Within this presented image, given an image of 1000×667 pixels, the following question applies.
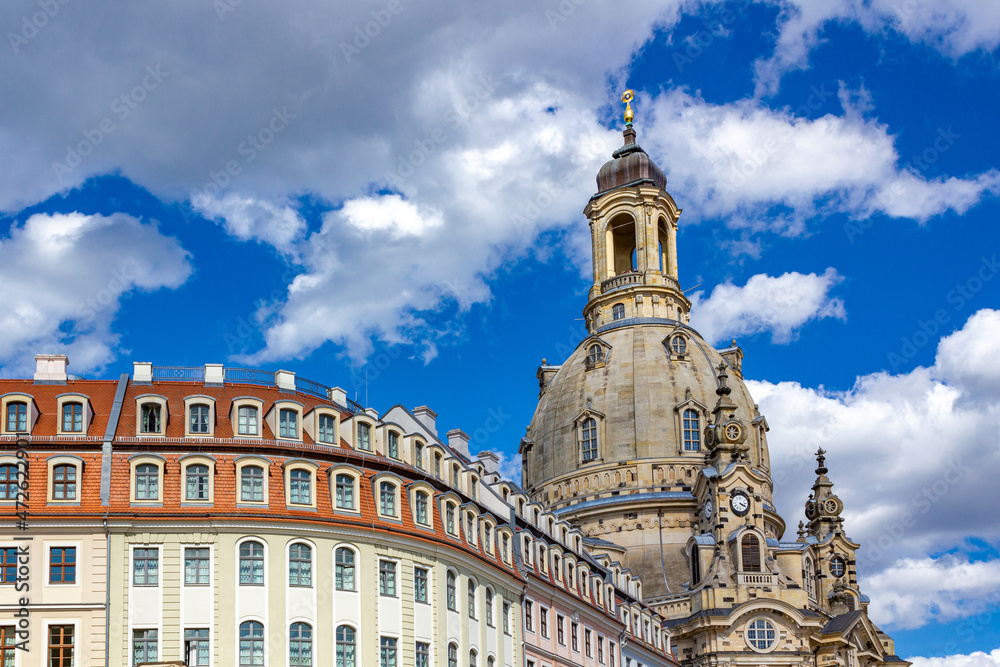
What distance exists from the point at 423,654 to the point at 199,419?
13.7 metres

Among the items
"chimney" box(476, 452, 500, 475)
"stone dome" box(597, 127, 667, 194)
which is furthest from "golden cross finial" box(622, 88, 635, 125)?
"chimney" box(476, 452, 500, 475)

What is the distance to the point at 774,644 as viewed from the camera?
361 feet

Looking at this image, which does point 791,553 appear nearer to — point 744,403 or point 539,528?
point 744,403

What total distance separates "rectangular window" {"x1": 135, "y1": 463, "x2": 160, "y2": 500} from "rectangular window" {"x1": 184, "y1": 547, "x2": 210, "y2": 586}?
8.61 ft

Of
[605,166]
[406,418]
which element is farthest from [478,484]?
[605,166]

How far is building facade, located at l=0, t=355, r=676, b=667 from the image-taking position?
2048 inches

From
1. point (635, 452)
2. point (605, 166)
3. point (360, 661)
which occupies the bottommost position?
point (360, 661)

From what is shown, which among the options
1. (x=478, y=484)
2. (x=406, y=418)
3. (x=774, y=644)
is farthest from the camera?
(x=774, y=644)

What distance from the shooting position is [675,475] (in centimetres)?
12650

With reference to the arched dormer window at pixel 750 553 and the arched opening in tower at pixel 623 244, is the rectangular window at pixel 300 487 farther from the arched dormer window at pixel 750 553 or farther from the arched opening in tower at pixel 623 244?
the arched opening in tower at pixel 623 244

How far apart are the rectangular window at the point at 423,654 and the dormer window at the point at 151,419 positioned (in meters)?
14.1

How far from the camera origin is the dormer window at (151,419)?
183 feet

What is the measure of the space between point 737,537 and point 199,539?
2784 inches

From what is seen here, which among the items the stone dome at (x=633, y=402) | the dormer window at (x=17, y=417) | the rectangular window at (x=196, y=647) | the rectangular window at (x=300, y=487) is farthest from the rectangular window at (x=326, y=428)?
the stone dome at (x=633, y=402)
